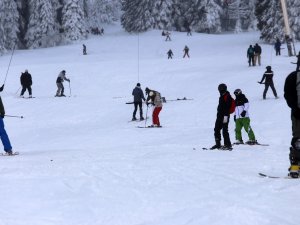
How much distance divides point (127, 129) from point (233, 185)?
10384 millimetres

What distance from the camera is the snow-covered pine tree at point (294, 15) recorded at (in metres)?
43.1

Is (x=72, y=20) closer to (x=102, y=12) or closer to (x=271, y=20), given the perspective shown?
(x=271, y=20)

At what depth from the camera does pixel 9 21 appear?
178 feet

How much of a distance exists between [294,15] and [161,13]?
915 inches

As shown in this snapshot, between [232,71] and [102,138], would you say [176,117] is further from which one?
[232,71]

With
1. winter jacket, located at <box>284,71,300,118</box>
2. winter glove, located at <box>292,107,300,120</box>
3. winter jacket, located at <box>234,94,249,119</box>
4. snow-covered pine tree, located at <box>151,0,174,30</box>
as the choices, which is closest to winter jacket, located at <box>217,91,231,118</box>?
winter jacket, located at <box>234,94,249,119</box>

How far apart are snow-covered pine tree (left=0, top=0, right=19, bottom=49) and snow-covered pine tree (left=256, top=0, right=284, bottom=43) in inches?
1058

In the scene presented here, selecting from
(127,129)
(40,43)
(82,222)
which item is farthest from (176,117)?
(40,43)

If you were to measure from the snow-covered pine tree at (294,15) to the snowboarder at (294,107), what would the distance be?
1541 inches

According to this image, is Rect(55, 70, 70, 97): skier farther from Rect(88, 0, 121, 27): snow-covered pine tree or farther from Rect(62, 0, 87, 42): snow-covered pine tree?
Rect(88, 0, 121, 27): snow-covered pine tree

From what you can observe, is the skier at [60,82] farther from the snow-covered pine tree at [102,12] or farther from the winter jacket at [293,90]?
the snow-covered pine tree at [102,12]

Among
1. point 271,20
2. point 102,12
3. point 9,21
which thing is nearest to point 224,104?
point 271,20

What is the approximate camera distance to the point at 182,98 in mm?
23609

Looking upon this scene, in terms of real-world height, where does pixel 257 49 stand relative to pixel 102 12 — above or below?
below
